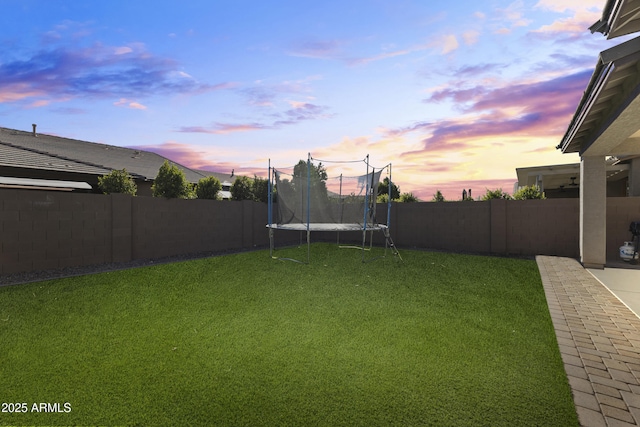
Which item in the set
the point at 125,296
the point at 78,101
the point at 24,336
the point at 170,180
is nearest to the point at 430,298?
the point at 125,296

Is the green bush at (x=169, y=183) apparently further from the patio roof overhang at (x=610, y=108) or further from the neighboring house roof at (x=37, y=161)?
the patio roof overhang at (x=610, y=108)

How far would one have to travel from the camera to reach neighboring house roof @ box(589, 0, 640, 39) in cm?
217

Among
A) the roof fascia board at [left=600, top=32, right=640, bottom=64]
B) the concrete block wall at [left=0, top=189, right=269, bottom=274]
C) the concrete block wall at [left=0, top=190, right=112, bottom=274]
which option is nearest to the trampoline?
the concrete block wall at [left=0, top=189, right=269, bottom=274]

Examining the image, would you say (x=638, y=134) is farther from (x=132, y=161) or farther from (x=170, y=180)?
(x=132, y=161)

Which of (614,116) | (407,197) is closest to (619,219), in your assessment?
(614,116)

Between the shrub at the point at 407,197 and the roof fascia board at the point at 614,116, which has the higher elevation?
the roof fascia board at the point at 614,116

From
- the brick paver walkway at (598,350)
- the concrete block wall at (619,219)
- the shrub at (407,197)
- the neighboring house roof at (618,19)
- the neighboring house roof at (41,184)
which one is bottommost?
the brick paver walkway at (598,350)

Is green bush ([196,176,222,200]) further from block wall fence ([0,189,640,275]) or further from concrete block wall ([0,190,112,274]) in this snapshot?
concrete block wall ([0,190,112,274])

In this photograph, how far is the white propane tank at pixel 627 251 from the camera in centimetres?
613

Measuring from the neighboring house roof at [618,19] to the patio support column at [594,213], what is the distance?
4391 millimetres

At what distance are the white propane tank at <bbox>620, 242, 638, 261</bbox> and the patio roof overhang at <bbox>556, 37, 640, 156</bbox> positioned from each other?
1.81 m

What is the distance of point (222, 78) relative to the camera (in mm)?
5867

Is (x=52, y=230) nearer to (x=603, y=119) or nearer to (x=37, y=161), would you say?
(x=37, y=161)

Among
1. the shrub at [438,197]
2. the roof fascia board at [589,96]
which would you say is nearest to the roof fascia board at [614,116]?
the roof fascia board at [589,96]
